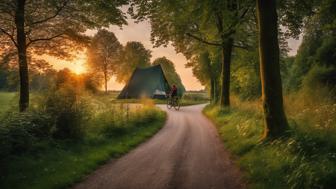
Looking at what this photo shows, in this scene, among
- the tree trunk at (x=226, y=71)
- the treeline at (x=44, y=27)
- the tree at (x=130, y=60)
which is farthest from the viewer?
the tree at (x=130, y=60)

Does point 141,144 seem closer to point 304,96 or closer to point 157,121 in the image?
point 157,121

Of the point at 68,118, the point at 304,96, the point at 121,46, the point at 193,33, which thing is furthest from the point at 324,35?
the point at 121,46

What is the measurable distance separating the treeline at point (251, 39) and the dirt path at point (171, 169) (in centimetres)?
246

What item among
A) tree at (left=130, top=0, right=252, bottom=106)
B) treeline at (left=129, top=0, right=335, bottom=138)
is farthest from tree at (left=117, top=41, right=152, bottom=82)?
tree at (left=130, top=0, right=252, bottom=106)

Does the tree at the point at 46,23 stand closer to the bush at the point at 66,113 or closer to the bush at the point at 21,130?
the bush at the point at 66,113

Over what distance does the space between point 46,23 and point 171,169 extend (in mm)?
12062

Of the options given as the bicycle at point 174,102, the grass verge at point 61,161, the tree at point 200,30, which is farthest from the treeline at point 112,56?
the grass verge at point 61,161

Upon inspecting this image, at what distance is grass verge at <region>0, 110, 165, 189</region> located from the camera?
733 cm

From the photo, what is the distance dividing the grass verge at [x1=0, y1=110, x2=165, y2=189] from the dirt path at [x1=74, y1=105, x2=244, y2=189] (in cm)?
42

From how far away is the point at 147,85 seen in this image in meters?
50.6

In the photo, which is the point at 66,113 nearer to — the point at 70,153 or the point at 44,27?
the point at 70,153

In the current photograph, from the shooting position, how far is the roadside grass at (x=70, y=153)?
7489 millimetres

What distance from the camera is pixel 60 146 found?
10.4m

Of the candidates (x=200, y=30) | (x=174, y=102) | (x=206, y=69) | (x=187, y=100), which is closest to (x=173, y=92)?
(x=174, y=102)
